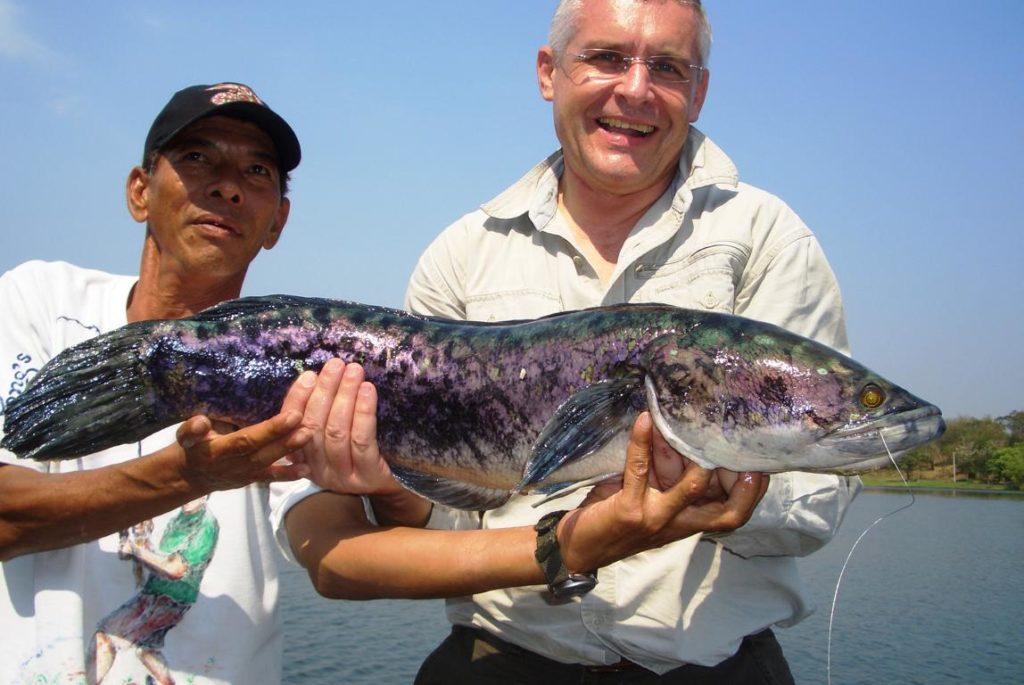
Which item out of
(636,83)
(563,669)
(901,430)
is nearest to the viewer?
(901,430)

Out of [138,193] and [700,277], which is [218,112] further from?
[700,277]

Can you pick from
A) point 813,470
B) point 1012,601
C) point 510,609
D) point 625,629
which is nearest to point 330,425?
point 510,609

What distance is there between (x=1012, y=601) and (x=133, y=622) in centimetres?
2978

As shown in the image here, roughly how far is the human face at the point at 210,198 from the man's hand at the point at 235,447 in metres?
0.95

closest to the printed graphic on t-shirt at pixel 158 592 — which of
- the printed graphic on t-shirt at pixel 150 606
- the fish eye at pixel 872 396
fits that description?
the printed graphic on t-shirt at pixel 150 606

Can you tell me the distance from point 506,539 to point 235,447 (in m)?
1.11

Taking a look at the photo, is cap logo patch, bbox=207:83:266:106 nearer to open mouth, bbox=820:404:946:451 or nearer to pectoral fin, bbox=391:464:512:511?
pectoral fin, bbox=391:464:512:511

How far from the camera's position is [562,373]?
10.6ft

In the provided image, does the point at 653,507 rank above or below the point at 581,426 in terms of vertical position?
below

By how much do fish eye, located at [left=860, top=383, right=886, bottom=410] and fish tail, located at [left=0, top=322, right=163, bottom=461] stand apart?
2.72 m

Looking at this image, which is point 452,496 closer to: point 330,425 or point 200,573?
point 330,425

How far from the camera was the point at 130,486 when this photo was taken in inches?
125

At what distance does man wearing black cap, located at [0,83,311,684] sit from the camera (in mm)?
3162

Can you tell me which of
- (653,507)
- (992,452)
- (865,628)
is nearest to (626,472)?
(653,507)
